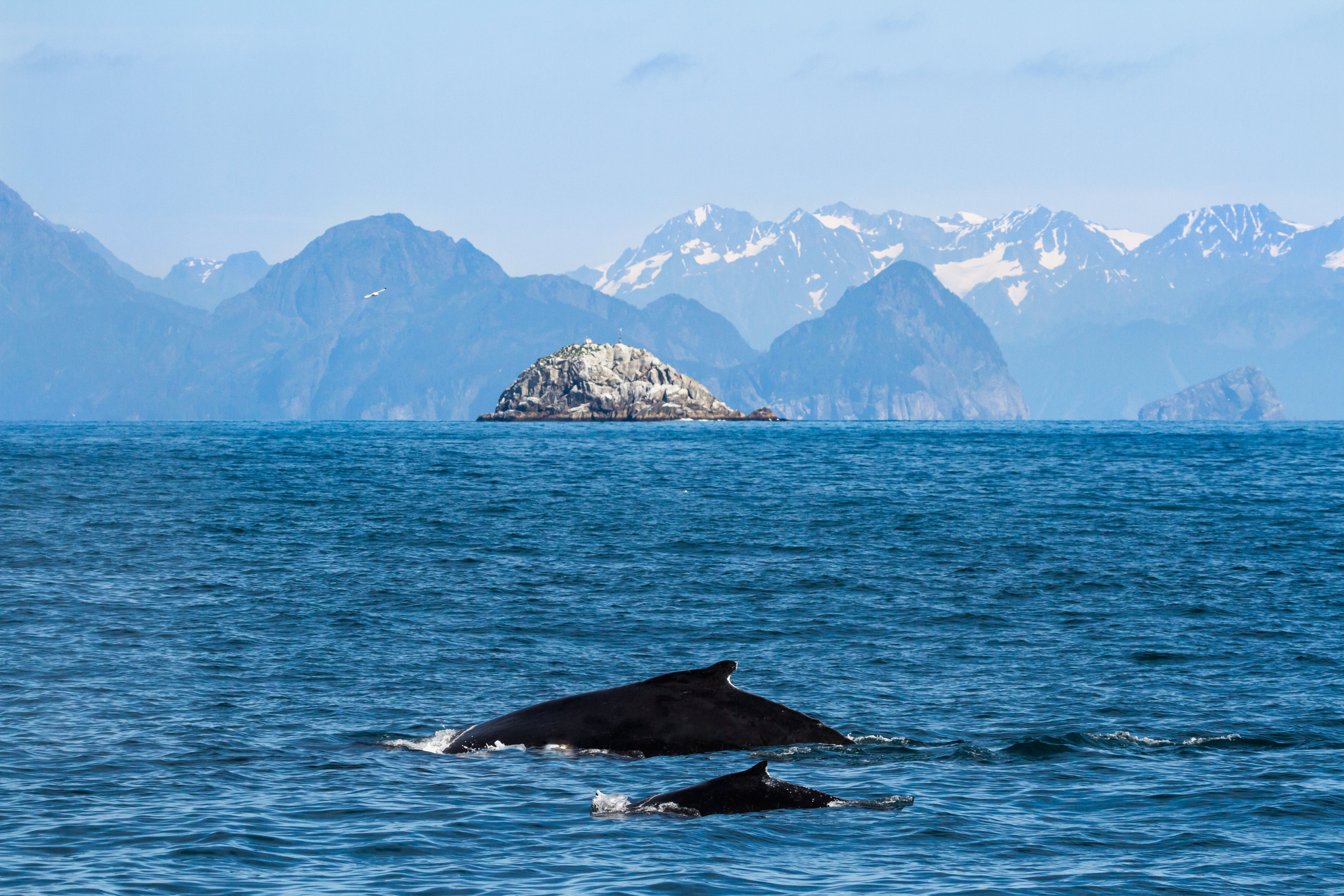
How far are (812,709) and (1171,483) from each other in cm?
7142

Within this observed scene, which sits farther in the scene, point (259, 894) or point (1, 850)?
point (1, 850)

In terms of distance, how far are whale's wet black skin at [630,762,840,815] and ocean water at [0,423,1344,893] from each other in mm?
196

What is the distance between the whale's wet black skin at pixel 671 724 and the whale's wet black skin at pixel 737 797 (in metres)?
2.69

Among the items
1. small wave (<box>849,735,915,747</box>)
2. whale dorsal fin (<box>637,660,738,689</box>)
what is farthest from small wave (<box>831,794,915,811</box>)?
small wave (<box>849,735,915,747</box>)

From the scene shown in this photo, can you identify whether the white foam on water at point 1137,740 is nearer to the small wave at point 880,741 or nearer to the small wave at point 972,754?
the small wave at point 972,754

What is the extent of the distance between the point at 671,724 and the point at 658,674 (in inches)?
235

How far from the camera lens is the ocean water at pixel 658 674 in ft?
46.1

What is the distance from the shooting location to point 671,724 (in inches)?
734

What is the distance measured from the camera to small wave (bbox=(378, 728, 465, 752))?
19125 millimetres

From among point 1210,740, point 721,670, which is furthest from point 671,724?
point 1210,740

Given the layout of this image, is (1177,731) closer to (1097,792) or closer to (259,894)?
(1097,792)

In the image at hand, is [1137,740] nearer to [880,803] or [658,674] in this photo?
[880,803]

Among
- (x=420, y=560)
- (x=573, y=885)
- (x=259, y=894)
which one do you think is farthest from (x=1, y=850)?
(x=420, y=560)

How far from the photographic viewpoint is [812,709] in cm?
2177
